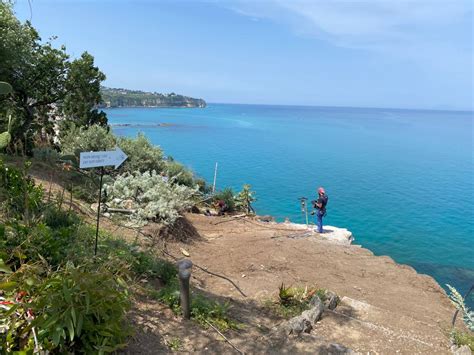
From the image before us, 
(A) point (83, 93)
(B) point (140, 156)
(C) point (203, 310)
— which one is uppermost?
(A) point (83, 93)

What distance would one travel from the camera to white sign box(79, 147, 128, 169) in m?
4.61

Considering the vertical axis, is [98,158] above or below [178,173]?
above

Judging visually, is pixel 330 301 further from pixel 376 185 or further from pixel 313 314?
pixel 376 185

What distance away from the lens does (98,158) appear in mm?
4785

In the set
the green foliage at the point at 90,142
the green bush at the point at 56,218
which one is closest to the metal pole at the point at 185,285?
the green bush at the point at 56,218

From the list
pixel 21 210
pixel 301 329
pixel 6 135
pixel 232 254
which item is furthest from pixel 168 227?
pixel 301 329

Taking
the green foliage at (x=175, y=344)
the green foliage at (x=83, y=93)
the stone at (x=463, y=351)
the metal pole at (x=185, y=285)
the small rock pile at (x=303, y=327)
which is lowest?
the stone at (x=463, y=351)

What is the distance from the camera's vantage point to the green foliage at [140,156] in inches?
532

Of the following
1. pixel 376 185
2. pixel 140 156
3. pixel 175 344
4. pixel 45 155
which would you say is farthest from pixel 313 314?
pixel 376 185

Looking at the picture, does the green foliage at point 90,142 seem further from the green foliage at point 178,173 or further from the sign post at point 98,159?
the sign post at point 98,159

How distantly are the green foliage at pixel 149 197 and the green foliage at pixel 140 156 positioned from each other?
8.91 feet

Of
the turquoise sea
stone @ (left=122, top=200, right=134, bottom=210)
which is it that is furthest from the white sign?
the turquoise sea

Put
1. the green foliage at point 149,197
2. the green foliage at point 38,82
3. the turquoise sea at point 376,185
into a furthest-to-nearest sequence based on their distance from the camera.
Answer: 1. the turquoise sea at point 376,185
2. the green foliage at point 38,82
3. the green foliage at point 149,197

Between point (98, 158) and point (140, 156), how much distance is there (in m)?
9.34
